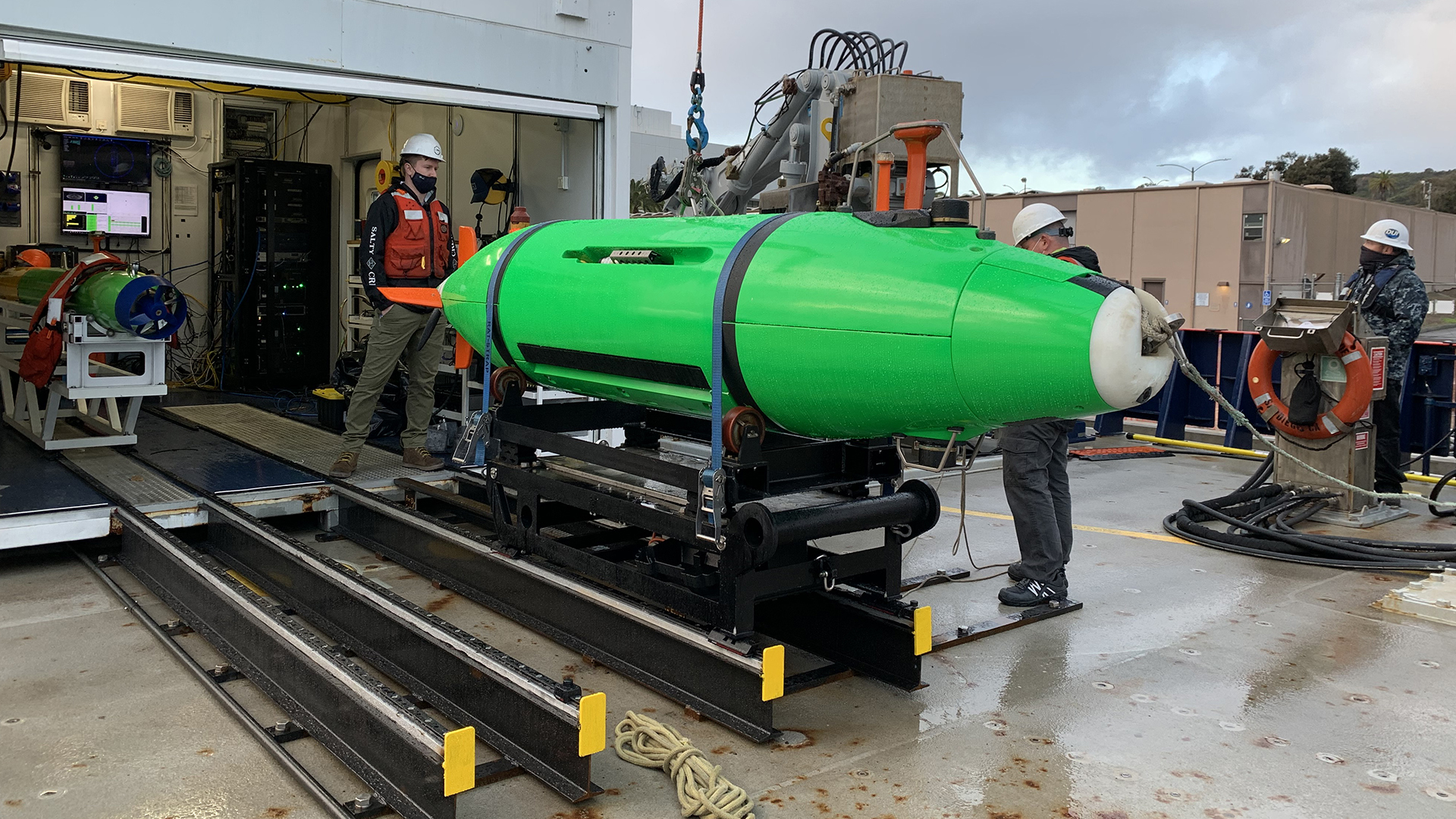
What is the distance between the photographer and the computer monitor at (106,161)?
9.50 meters

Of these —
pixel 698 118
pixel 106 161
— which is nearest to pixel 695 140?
pixel 698 118

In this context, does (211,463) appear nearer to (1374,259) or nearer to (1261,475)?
(1261,475)

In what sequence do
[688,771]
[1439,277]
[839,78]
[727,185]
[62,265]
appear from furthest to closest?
[1439,277], [62,265], [727,185], [839,78], [688,771]

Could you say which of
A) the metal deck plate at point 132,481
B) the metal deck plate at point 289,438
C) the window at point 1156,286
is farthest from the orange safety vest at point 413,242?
the window at point 1156,286

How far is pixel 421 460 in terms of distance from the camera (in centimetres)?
615

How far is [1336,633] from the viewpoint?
433 cm

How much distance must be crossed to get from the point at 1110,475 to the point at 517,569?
5.16 metres

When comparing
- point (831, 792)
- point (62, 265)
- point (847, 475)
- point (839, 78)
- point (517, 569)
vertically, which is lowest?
point (831, 792)

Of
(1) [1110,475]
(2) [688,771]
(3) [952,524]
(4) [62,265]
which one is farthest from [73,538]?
(1) [1110,475]

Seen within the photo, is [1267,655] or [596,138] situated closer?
[1267,655]

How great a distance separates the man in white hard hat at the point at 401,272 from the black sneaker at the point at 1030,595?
3.28m

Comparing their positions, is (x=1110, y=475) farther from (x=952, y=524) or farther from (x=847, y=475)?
(x=847, y=475)

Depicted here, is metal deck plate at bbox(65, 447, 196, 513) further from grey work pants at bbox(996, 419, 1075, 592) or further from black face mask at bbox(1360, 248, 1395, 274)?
A: black face mask at bbox(1360, 248, 1395, 274)

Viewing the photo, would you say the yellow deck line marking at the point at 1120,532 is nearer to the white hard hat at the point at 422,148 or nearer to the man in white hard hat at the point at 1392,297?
the man in white hard hat at the point at 1392,297
